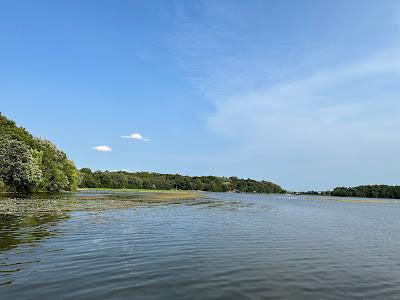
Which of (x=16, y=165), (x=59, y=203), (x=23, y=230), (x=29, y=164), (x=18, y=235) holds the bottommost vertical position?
(x=18, y=235)

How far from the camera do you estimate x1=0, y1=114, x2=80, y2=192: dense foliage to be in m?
103

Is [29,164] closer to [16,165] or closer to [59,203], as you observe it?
[16,165]

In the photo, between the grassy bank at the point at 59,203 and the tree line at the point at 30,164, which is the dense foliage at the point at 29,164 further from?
the grassy bank at the point at 59,203

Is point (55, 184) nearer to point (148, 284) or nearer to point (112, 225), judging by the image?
point (112, 225)

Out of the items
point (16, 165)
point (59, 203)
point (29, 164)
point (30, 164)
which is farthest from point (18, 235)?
point (30, 164)

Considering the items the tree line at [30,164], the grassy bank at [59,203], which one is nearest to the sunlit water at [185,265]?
the grassy bank at [59,203]

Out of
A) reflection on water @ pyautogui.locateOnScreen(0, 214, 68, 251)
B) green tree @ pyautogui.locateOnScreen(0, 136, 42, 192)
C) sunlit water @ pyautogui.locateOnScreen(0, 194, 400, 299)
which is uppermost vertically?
green tree @ pyautogui.locateOnScreen(0, 136, 42, 192)

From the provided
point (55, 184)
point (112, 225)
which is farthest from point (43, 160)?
point (112, 225)

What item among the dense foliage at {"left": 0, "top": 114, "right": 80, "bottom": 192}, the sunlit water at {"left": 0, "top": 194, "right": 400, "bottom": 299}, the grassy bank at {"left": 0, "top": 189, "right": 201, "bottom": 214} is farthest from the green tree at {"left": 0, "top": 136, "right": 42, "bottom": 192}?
the sunlit water at {"left": 0, "top": 194, "right": 400, "bottom": 299}

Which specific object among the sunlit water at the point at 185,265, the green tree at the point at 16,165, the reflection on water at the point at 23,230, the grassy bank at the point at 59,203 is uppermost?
the green tree at the point at 16,165

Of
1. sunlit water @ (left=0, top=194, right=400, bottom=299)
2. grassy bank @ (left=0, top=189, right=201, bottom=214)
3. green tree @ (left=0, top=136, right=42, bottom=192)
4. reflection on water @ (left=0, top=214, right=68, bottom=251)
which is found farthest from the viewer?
green tree @ (left=0, top=136, right=42, bottom=192)

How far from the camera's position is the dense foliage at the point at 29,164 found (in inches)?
4058

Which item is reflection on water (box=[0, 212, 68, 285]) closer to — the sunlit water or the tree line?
the sunlit water

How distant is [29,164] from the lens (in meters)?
105
